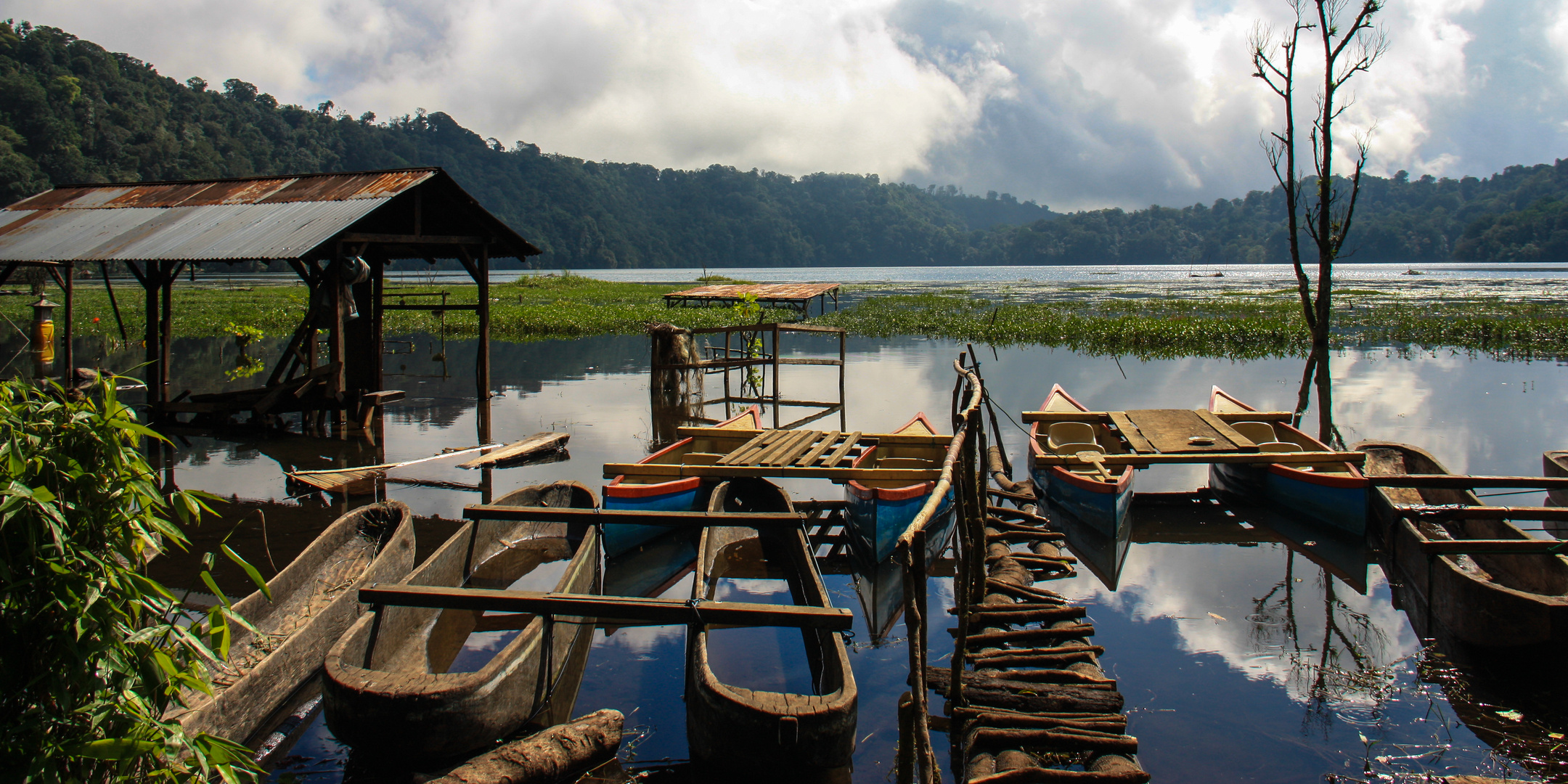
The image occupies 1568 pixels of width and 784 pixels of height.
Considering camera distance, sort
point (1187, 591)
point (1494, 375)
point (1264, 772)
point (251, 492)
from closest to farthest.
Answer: point (1264, 772), point (1187, 591), point (251, 492), point (1494, 375)

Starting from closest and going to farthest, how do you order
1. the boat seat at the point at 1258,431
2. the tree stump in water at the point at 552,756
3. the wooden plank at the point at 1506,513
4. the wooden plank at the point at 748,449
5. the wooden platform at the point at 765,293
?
the tree stump in water at the point at 552,756
the wooden plank at the point at 1506,513
the wooden plank at the point at 748,449
the boat seat at the point at 1258,431
the wooden platform at the point at 765,293

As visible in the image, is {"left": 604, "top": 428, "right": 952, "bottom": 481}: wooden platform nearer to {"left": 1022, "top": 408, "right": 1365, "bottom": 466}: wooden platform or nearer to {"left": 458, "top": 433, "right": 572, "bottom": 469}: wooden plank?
{"left": 1022, "top": 408, "right": 1365, "bottom": 466}: wooden platform

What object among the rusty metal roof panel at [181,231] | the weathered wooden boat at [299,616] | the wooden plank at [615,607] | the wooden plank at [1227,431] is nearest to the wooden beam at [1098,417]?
the wooden plank at [1227,431]

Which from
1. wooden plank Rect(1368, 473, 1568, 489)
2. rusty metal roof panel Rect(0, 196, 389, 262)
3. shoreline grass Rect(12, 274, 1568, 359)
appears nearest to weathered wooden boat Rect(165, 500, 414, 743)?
rusty metal roof panel Rect(0, 196, 389, 262)

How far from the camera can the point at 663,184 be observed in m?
177

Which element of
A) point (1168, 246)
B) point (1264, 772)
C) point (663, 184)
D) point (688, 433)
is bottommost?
point (1264, 772)

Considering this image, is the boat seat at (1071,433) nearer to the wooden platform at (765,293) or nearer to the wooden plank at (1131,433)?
the wooden plank at (1131,433)

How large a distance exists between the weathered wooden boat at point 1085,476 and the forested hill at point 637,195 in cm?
6807

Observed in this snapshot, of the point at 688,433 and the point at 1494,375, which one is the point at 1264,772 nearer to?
the point at 688,433

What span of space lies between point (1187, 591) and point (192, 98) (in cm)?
10931

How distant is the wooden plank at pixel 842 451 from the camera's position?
901 centimetres

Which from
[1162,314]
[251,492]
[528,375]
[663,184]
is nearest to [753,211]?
[663,184]

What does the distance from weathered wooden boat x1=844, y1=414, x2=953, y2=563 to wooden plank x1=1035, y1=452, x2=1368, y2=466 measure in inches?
78.0

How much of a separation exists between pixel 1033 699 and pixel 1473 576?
3.50 m
